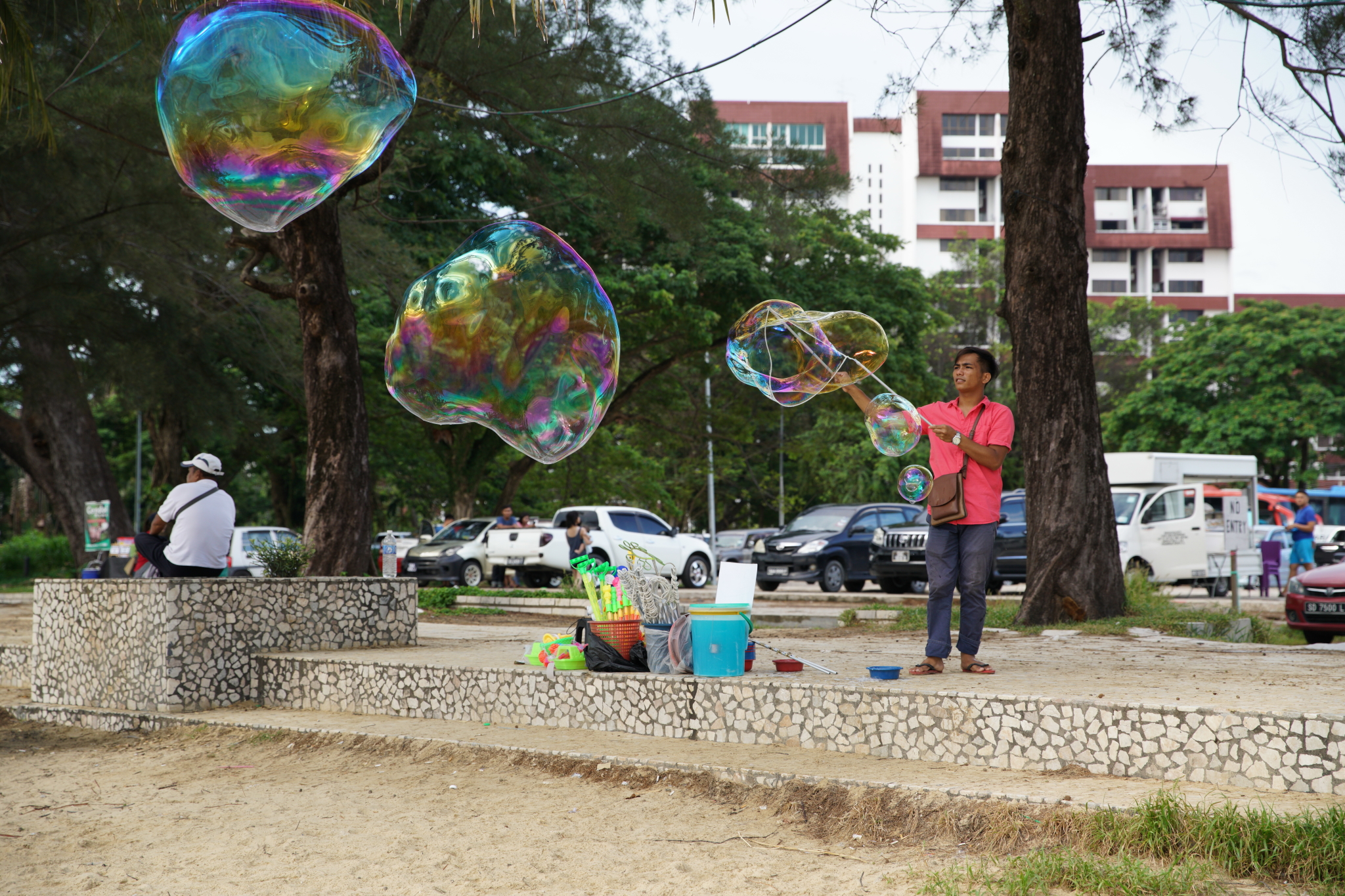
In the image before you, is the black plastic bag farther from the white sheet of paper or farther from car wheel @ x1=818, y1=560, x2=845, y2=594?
car wheel @ x1=818, y1=560, x2=845, y2=594

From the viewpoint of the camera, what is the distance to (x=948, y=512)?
6781 mm

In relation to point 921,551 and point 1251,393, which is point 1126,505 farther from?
point 1251,393

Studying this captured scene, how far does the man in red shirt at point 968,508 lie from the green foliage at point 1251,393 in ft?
123

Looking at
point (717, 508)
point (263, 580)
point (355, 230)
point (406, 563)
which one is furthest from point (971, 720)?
point (717, 508)

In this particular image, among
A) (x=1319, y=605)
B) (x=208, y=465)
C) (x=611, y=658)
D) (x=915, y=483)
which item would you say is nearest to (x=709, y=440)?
(x=1319, y=605)

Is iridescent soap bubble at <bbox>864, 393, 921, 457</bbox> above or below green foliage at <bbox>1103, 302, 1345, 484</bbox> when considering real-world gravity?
below

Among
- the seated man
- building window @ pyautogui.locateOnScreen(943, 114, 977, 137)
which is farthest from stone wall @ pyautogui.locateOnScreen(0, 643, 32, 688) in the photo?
building window @ pyautogui.locateOnScreen(943, 114, 977, 137)

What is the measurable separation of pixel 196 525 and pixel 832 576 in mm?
13912

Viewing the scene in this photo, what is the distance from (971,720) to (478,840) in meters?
2.44

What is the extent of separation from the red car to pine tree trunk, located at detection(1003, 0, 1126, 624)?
1707 mm

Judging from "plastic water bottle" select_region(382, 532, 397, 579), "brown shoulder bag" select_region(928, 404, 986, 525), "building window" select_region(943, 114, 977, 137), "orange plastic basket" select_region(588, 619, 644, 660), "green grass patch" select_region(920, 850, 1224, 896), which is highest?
"building window" select_region(943, 114, 977, 137)

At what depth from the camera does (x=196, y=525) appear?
909cm

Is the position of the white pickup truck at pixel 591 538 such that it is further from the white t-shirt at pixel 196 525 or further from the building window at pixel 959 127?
the building window at pixel 959 127

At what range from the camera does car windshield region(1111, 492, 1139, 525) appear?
19.8 meters
